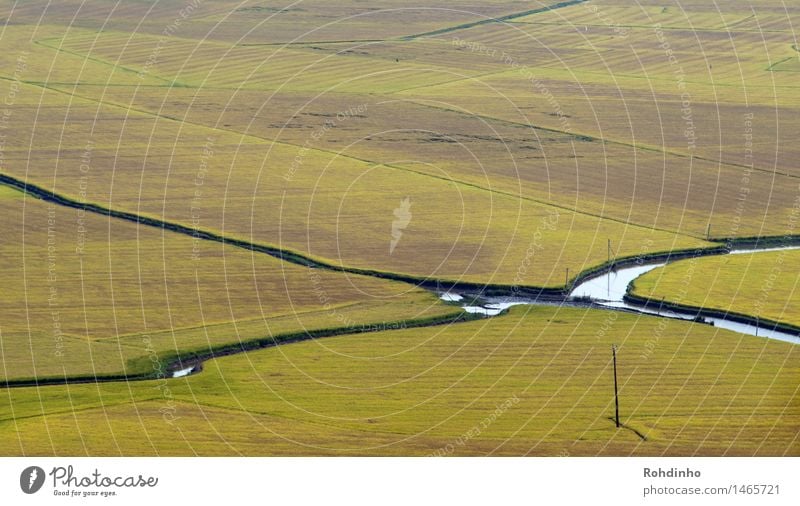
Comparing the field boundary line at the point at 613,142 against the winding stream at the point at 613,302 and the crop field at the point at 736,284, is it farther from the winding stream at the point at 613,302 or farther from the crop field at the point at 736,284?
the winding stream at the point at 613,302

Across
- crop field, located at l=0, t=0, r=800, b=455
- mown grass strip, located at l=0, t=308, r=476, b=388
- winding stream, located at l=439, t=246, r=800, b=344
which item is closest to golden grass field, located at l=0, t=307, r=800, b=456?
crop field, located at l=0, t=0, r=800, b=455

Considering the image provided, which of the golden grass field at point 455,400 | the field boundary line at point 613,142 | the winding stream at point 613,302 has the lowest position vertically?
the golden grass field at point 455,400

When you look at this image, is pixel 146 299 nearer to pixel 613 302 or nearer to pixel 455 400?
pixel 455 400

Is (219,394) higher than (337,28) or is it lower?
lower

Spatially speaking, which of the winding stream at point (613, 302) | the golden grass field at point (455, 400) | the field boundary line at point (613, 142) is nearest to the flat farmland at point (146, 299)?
the winding stream at point (613, 302)

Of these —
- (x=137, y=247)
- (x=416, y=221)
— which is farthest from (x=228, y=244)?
(x=416, y=221)

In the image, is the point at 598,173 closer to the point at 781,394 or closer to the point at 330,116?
the point at 330,116
